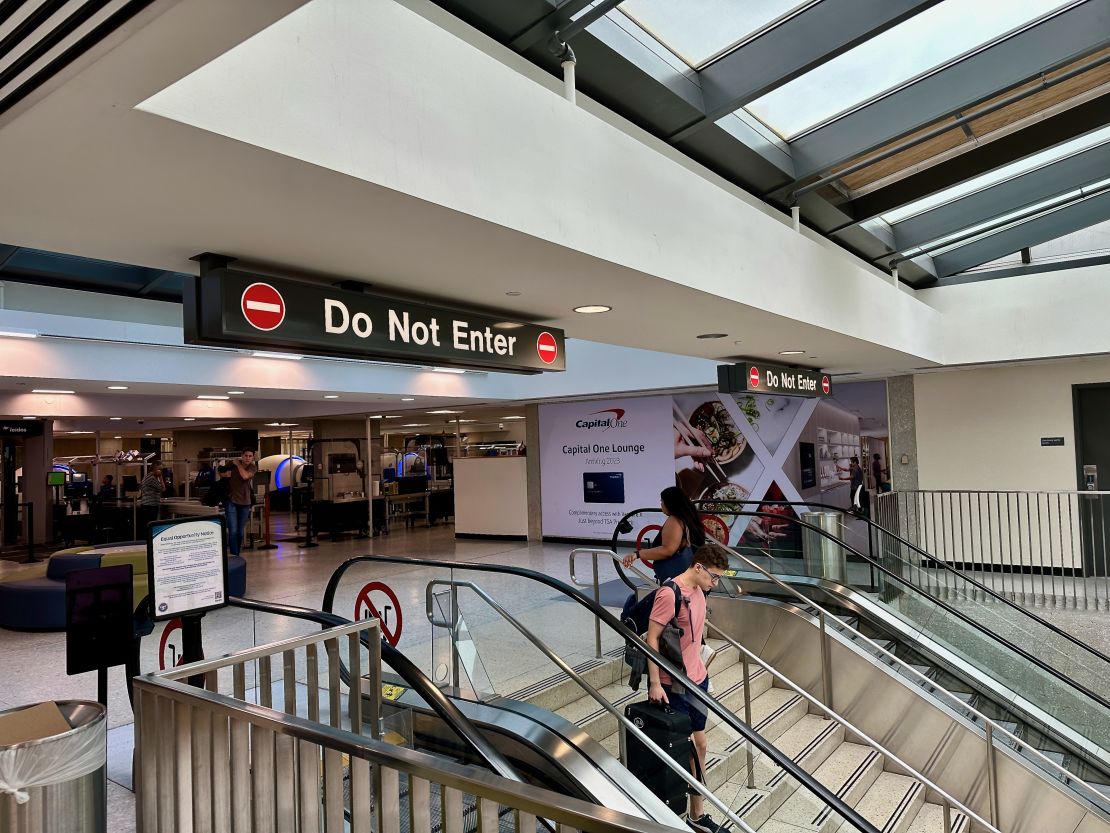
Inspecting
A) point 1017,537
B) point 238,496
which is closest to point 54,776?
point 238,496

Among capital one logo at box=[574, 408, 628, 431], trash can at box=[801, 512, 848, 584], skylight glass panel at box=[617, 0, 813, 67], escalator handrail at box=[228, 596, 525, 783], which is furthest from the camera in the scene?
capital one logo at box=[574, 408, 628, 431]

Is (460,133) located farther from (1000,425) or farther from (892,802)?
(1000,425)

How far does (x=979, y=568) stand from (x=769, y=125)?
7305 millimetres

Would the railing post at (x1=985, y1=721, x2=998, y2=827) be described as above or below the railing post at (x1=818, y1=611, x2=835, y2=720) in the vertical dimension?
below

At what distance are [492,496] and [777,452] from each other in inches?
214

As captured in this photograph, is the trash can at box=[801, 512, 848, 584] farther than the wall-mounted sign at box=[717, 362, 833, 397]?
Yes

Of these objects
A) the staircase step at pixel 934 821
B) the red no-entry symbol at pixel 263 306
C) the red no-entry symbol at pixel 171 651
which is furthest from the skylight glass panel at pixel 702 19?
the staircase step at pixel 934 821

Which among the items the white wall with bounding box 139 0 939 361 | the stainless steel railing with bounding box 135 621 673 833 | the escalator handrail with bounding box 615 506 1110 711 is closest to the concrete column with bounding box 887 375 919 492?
the escalator handrail with bounding box 615 506 1110 711

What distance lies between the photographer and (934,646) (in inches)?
297

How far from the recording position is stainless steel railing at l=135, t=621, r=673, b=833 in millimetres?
1574

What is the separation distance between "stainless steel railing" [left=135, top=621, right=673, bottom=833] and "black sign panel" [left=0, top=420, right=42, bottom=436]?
1449 centimetres

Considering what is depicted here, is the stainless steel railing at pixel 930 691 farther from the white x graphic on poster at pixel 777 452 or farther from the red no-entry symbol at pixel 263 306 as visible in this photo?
the white x graphic on poster at pixel 777 452

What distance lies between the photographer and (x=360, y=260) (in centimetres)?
336

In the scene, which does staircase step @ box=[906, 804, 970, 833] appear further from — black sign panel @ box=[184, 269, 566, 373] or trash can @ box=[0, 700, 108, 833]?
trash can @ box=[0, 700, 108, 833]
